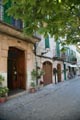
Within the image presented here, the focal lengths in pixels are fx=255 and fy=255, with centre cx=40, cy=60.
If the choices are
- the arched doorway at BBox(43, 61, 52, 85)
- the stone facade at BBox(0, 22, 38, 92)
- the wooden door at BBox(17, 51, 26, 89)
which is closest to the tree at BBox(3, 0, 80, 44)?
the stone facade at BBox(0, 22, 38, 92)

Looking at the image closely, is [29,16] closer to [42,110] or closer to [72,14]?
[72,14]

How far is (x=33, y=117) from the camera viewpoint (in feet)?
28.9

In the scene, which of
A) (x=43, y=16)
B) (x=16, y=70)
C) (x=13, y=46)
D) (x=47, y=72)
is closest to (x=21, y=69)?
(x=16, y=70)

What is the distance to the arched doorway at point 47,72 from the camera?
23.0 meters

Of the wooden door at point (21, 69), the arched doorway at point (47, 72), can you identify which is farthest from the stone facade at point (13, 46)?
the arched doorway at point (47, 72)

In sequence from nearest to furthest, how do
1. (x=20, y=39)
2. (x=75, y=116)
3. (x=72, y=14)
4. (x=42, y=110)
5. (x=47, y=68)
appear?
(x=72, y=14) → (x=75, y=116) → (x=42, y=110) → (x=20, y=39) → (x=47, y=68)

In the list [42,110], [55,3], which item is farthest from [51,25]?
[42,110]

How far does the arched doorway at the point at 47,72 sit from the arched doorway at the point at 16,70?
4779 millimetres

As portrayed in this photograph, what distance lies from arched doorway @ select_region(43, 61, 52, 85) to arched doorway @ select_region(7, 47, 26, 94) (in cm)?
478

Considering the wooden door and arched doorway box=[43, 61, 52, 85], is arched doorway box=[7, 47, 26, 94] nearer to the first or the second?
the wooden door

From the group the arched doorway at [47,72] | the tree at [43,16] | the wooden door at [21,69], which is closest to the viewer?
the tree at [43,16]

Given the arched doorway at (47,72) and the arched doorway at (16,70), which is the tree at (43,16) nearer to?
the arched doorway at (16,70)

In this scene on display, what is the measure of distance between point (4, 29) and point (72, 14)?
8.99m

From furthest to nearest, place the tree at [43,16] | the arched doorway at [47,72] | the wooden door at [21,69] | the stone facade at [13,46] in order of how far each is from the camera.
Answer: the arched doorway at [47,72] → the wooden door at [21,69] → the stone facade at [13,46] → the tree at [43,16]
